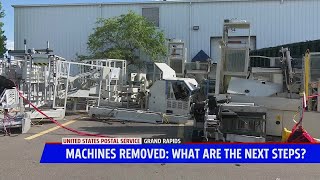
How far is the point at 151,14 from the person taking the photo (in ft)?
98.3

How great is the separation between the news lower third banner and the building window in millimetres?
23530

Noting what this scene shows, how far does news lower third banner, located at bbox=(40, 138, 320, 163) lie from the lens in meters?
6.57

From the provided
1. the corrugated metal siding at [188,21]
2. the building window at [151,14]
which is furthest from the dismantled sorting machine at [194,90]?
the corrugated metal siding at [188,21]

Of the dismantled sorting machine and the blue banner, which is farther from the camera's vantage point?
the dismantled sorting machine

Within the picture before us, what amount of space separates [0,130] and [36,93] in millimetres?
2575

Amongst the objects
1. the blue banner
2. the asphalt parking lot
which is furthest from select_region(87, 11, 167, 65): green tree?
the blue banner

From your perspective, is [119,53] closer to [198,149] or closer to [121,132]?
[121,132]

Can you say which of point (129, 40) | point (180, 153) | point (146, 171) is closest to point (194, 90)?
point (180, 153)

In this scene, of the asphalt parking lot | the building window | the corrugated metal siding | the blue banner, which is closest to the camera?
the asphalt parking lot

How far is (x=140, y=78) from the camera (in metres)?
17.6

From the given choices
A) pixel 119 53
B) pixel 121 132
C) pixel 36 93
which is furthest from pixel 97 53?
pixel 121 132

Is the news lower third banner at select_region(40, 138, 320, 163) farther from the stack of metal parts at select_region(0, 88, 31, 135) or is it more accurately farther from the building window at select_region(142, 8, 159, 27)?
the building window at select_region(142, 8, 159, 27)

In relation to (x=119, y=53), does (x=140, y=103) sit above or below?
below

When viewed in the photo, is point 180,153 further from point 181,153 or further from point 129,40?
point 129,40
